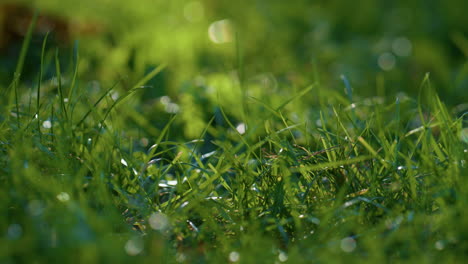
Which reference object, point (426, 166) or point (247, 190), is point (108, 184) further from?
point (426, 166)

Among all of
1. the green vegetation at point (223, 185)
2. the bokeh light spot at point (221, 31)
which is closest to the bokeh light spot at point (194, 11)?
the bokeh light spot at point (221, 31)

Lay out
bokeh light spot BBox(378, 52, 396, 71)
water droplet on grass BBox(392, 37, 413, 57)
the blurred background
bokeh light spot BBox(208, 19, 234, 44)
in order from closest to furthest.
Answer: the blurred background → bokeh light spot BBox(378, 52, 396, 71) → water droplet on grass BBox(392, 37, 413, 57) → bokeh light spot BBox(208, 19, 234, 44)

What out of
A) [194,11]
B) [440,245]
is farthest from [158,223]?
[194,11]

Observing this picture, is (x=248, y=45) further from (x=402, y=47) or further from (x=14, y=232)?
(x=14, y=232)

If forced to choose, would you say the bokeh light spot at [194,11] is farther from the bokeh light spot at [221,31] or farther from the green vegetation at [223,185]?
the green vegetation at [223,185]

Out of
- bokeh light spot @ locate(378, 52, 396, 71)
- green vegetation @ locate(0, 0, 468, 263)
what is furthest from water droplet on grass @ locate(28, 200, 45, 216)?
bokeh light spot @ locate(378, 52, 396, 71)

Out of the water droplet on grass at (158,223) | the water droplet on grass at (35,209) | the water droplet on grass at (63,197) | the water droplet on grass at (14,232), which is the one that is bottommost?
the water droplet on grass at (158,223)

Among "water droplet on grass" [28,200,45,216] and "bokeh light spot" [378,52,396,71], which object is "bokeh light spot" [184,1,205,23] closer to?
"bokeh light spot" [378,52,396,71]

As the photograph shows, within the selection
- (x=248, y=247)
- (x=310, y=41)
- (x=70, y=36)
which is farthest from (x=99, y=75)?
(x=248, y=247)
